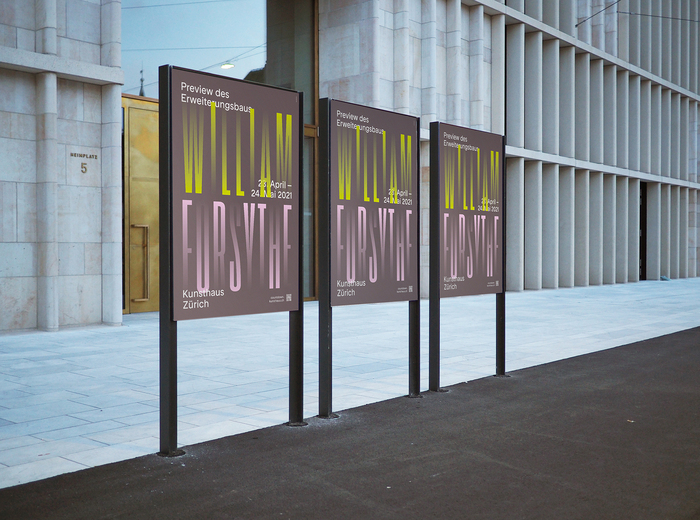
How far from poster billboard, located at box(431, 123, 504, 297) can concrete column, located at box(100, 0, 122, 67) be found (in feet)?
26.5

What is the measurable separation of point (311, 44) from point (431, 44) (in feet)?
11.5

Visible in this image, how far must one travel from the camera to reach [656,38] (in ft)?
106

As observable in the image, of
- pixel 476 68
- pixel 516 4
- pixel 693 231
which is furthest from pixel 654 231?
pixel 476 68

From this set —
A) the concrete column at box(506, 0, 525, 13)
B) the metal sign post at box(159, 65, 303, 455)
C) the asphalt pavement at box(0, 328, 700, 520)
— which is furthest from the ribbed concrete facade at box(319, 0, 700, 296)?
the asphalt pavement at box(0, 328, 700, 520)

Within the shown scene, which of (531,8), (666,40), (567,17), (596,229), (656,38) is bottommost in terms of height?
(596,229)

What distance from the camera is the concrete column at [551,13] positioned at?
25.6 m

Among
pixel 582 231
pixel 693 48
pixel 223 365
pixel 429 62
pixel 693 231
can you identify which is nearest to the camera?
pixel 223 365

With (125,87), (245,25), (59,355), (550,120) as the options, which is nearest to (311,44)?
(245,25)

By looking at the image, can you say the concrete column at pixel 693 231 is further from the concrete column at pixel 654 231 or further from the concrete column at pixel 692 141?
the concrete column at pixel 654 231

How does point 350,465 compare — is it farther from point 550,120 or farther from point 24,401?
point 550,120

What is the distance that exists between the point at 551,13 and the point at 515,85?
384 centimetres

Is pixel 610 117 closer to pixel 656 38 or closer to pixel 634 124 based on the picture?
pixel 634 124

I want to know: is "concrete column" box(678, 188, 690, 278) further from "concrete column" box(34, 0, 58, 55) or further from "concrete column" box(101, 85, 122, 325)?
"concrete column" box(34, 0, 58, 55)

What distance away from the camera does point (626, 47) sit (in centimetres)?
2975
